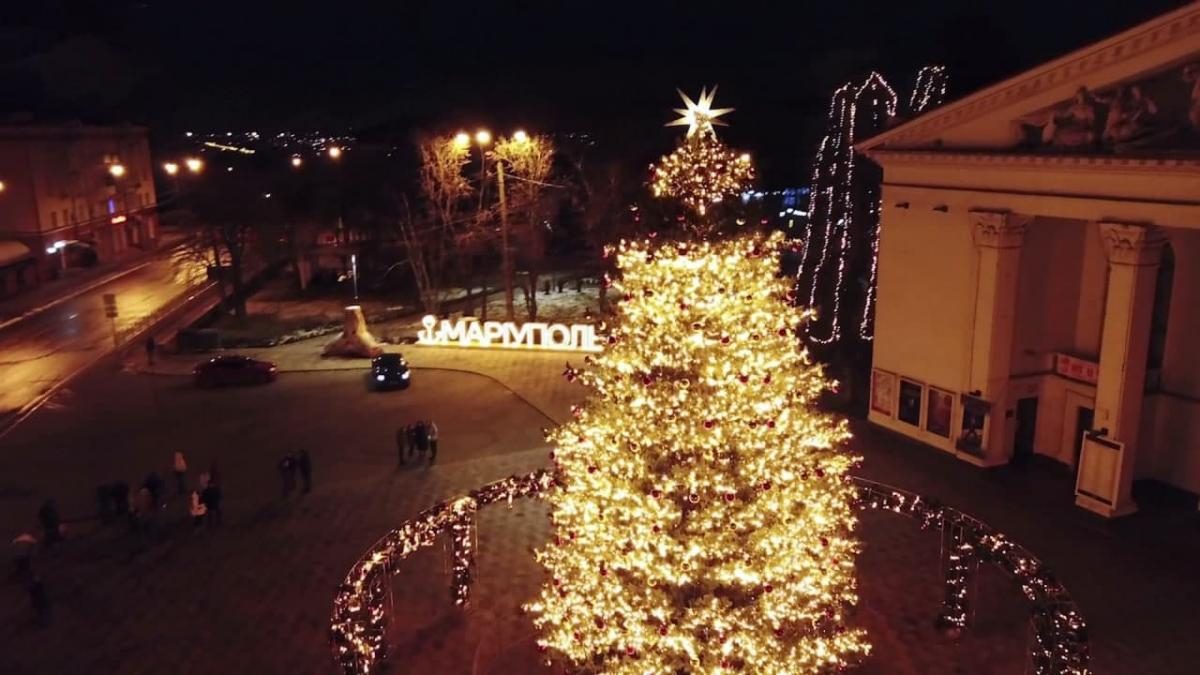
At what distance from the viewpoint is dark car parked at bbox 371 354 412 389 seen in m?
32.3

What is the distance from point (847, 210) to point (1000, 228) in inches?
391

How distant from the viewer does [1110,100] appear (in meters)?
18.8

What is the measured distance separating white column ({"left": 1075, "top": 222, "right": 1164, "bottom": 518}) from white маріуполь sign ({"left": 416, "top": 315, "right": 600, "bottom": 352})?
1935 cm

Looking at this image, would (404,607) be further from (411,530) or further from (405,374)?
(405,374)

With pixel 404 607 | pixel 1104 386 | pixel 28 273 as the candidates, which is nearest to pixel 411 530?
pixel 404 607

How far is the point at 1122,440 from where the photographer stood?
1981cm

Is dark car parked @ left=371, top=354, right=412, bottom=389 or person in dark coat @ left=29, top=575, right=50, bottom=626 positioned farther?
dark car parked @ left=371, top=354, right=412, bottom=389

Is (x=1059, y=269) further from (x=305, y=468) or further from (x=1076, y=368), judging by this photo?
(x=305, y=468)

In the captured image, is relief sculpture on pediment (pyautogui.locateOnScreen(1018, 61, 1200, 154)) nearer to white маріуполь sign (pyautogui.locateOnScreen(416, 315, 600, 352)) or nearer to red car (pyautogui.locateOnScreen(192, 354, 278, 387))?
white маріуполь sign (pyautogui.locateOnScreen(416, 315, 600, 352))

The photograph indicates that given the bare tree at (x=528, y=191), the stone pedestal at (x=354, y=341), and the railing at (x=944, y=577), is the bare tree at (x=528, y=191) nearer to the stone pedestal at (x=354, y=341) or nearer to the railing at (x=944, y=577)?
the stone pedestal at (x=354, y=341)

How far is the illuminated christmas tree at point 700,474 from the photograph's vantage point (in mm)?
10828

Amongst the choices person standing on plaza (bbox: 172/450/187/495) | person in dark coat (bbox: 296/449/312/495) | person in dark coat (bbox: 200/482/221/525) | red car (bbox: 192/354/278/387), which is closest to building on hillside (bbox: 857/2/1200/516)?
person in dark coat (bbox: 296/449/312/495)

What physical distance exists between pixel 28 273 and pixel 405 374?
3140 centimetres

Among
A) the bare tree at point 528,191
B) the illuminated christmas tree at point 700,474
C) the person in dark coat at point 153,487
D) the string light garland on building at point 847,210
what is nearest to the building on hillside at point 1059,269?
the string light garland on building at point 847,210
